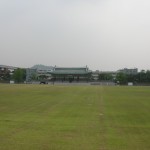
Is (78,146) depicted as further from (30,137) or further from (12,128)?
(12,128)

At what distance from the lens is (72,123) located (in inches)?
755

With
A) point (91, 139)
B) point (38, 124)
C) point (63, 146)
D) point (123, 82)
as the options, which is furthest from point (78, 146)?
point (123, 82)

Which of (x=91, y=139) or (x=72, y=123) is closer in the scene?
(x=91, y=139)

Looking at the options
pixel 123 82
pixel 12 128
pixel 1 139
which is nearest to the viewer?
pixel 1 139

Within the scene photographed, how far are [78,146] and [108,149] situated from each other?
1008mm

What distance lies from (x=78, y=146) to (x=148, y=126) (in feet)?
21.5

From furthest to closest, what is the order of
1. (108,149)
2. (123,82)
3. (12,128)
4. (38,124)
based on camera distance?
(123,82), (38,124), (12,128), (108,149)

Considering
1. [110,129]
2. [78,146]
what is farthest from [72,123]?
[78,146]

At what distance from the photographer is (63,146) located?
12.7 metres

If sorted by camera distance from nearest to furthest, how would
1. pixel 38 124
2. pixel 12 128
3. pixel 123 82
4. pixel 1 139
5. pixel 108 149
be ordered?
1. pixel 108 149
2. pixel 1 139
3. pixel 12 128
4. pixel 38 124
5. pixel 123 82

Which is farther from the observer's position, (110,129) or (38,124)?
(38,124)

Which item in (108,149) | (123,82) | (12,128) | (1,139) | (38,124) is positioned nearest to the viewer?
(108,149)

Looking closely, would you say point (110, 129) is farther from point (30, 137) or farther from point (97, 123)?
point (30, 137)

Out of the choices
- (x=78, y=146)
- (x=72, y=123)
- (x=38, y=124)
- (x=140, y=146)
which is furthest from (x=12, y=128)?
(x=140, y=146)
